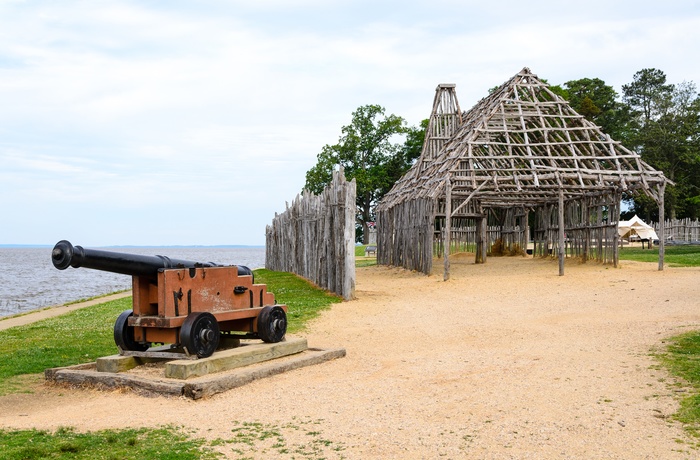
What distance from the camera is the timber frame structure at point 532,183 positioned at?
71.4ft

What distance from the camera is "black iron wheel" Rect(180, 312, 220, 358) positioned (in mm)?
7801

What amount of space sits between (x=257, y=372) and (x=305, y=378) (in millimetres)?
554

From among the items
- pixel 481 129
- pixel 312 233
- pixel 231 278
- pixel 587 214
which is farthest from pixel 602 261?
pixel 231 278

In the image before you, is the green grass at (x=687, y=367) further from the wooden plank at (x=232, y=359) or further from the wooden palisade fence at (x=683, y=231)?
the wooden palisade fence at (x=683, y=231)

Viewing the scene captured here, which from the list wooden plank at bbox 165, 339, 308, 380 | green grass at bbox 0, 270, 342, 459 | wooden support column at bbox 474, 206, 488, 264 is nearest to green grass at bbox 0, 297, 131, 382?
green grass at bbox 0, 270, 342, 459

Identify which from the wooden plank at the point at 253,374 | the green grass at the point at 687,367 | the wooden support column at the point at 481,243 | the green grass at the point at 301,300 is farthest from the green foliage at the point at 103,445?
the wooden support column at the point at 481,243

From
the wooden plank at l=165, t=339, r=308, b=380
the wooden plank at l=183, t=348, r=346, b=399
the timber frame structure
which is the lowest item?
the wooden plank at l=183, t=348, r=346, b=399

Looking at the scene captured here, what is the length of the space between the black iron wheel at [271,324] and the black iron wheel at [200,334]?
3.06 ft

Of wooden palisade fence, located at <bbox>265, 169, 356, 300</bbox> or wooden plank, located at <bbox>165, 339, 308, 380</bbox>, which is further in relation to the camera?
wooden palisade fence, located at <bbox>265, 169, 356, 300</bbox>

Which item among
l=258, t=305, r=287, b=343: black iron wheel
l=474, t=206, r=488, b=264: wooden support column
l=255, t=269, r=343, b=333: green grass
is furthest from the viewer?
l=474, t=206, r=488, b=264: wooden support column

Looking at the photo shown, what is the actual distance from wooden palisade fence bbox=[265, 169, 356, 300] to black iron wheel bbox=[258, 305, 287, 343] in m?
7.11

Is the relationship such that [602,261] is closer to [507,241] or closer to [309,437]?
[507,241]

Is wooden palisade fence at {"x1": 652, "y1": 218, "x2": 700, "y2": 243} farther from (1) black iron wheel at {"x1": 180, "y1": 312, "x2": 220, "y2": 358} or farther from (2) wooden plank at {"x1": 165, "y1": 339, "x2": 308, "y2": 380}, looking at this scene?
(1) black iron wheel at {"x1": 180, "y1": 312, "x2": 220, "y2": 358}

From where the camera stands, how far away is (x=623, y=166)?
2403 cm
